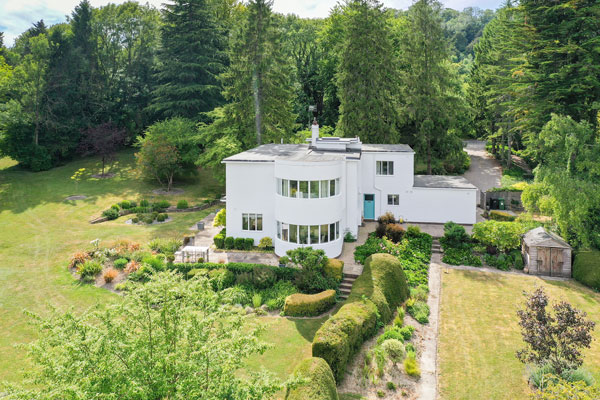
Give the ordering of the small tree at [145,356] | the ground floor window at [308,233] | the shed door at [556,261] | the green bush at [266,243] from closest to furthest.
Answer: the small tree at [145,356] → the shed door at [556,261] → the ground floor window at [308,233] → the green bush at [266,243]

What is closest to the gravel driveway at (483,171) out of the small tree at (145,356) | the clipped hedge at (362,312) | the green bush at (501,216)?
the green bush at (501,216)

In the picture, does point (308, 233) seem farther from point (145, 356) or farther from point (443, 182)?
point (145, 356)

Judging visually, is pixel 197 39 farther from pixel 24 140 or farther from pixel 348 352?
pixel 348 352

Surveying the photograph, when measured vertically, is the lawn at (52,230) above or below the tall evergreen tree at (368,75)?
below

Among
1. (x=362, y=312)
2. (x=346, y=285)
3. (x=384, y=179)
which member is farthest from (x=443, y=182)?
(x=362, y=312)

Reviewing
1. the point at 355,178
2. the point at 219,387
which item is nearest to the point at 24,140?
the point at 355,178

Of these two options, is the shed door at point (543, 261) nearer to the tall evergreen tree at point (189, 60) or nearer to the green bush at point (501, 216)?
the green bush at point (501, 216)

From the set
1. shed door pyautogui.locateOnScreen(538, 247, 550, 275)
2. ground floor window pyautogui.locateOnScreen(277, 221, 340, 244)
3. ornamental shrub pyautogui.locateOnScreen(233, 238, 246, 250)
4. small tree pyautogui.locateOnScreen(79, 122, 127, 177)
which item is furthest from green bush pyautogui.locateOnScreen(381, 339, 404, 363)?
small tree pyautogui.locateOnScreen(79, 122, 127, 177)

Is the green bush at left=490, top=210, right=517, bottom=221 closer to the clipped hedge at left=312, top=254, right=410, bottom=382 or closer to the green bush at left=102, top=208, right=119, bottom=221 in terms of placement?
the clipped hedge at left=312, top=254, right=410, bottom=382
